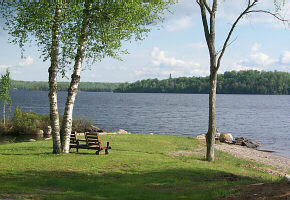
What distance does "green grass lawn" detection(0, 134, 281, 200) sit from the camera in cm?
951

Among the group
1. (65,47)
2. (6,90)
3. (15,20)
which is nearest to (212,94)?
(65,47)

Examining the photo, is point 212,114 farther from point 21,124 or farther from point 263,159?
point 21,124

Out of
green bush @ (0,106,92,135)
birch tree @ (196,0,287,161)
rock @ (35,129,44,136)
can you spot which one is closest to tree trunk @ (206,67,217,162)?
birch tree @ (196,0,287,161)

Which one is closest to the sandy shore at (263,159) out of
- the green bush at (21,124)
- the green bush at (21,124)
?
the green bush at (21,124)

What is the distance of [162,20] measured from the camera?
18.3m

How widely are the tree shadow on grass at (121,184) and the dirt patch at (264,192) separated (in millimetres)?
446

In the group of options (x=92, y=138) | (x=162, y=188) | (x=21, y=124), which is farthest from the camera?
(x=21, y=124)

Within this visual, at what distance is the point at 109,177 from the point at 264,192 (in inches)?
229

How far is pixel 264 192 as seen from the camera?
27.0ft

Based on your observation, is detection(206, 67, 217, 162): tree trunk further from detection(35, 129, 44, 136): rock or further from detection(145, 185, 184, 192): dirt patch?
A: detection(35, 129, 44, 136): rock

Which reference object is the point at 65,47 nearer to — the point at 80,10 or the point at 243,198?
the point at 80,10

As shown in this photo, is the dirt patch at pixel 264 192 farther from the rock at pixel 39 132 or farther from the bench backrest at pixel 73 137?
the rock at pixel 39 132

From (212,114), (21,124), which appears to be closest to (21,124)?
(21,124)

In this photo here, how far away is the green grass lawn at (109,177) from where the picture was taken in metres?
9.51
